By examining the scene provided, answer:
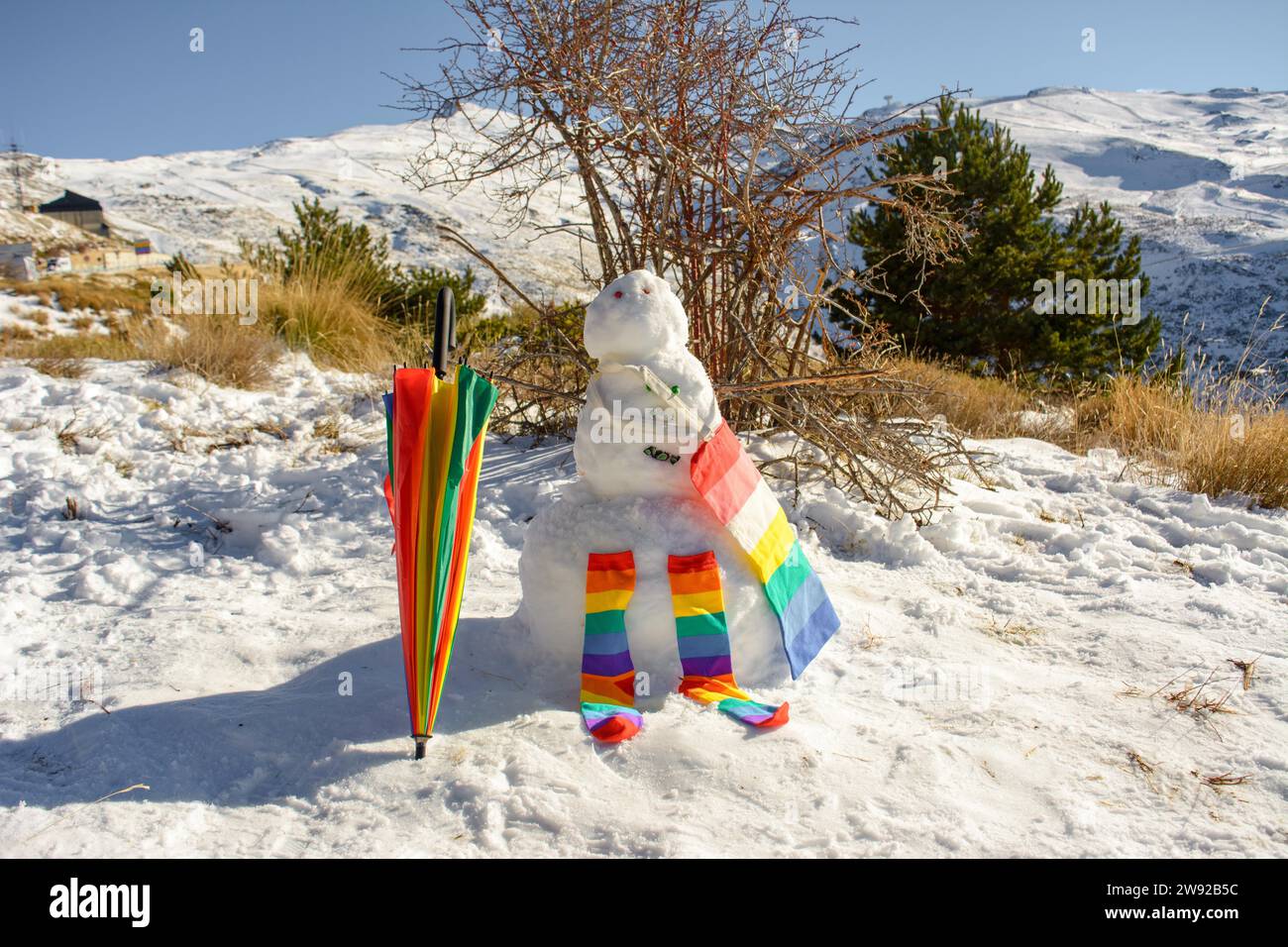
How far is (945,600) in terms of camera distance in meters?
3.17

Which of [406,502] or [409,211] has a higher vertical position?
[409,211]

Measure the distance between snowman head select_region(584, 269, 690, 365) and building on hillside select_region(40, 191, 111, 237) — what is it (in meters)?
26.4

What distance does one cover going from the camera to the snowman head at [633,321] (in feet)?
7.55

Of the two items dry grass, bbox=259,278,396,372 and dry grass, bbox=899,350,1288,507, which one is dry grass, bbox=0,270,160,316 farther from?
dry grass, bbox=899,350,1288,507

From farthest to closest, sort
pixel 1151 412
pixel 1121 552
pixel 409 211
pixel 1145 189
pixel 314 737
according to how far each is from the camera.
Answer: pixel 1145 189
pixel 409 211
pixel 1151 412
pixel 1121 552
pixel 314 737

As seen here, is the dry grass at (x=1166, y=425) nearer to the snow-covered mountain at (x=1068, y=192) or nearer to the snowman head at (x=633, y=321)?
the snowman head at (x=633, y=321)

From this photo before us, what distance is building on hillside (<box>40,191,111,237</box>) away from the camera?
23.4 m

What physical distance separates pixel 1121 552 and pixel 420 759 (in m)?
3.21

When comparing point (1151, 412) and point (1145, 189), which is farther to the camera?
point (1145, 189)

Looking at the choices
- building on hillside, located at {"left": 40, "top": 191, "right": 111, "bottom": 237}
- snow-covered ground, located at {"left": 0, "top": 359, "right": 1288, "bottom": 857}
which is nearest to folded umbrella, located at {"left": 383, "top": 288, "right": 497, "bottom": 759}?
snow-covered ground, located at {"left": 0, "top": 359, "right": 1288, "bottom": 857}

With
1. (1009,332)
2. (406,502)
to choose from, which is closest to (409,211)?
(1009,332)

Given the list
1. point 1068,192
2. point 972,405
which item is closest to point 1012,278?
point 972,405
